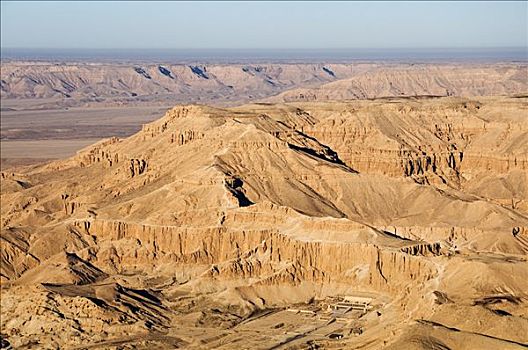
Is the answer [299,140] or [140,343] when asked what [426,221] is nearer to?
[299,140]

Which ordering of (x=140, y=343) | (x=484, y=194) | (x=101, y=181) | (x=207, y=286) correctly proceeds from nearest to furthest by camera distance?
(x=140, y=343) → (x=207, y=286) → (x=484, y=194) → (x=101, y=181)

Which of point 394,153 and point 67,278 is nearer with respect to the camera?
point 67,278

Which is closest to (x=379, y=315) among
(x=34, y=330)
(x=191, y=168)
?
(x=34, y=330)

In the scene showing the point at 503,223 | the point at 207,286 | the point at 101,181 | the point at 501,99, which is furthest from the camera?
the point at 501,99

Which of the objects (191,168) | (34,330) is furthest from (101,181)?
(34,330)

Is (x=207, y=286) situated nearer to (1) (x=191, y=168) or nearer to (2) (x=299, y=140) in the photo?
(1) (x=191, y=168)

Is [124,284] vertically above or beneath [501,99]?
beneath
